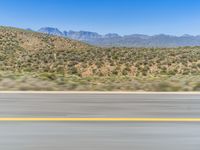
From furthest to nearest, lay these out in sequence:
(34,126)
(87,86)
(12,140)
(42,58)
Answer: (42,58) < (87,86) < (34,126) < (12,140)

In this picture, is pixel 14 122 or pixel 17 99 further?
pixel 17 99

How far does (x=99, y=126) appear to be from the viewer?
6441 mm

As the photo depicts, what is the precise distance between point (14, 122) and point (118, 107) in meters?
2.30

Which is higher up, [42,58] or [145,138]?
[145,138]

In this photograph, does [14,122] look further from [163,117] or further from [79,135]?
[163,117]

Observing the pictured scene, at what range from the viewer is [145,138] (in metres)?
5.73

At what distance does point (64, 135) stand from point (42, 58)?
5436 centimetres

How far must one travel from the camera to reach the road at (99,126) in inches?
212

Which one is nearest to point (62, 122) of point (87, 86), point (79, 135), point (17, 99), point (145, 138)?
point (79, 135)

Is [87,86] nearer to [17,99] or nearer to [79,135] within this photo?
[17,99]

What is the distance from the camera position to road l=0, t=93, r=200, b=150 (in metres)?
5.39

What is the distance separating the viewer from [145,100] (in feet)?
30.7

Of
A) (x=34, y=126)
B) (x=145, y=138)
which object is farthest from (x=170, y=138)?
(x=34, y=126)

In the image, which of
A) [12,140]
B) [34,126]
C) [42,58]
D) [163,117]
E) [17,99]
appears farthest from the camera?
[42,58]
